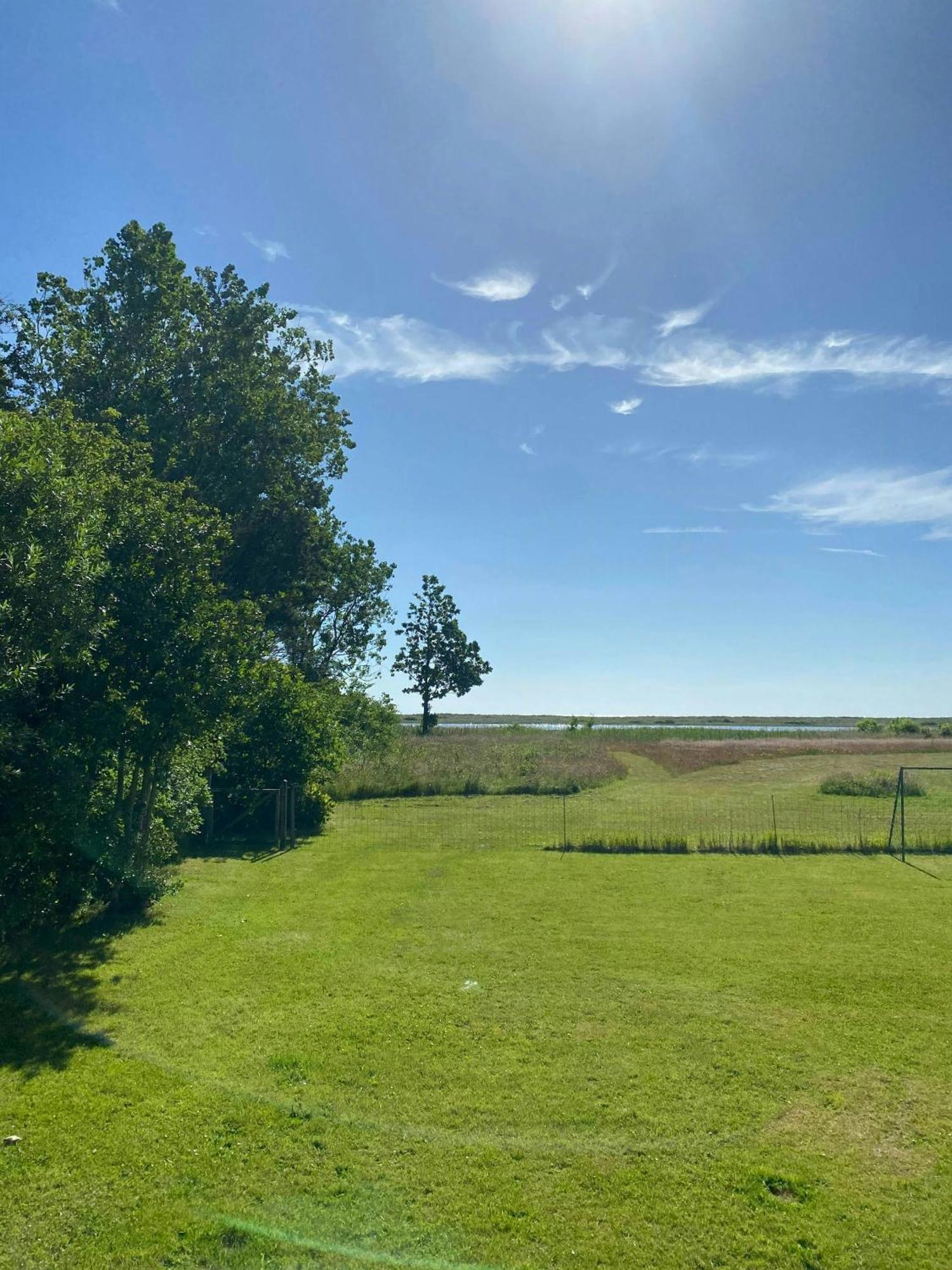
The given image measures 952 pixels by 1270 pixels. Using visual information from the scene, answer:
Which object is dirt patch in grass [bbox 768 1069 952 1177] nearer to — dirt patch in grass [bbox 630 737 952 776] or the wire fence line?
the wire fence line

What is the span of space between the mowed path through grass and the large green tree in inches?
440

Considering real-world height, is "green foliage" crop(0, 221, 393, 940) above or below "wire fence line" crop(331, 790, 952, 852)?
above

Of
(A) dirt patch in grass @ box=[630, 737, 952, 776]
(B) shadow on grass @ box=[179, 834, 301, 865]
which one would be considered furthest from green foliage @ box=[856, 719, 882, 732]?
(B) shadow on grass @ box=[179, 834, 301, 865]

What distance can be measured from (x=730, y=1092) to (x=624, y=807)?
1990cm

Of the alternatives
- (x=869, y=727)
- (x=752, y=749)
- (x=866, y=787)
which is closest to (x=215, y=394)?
(x=866, y=787)

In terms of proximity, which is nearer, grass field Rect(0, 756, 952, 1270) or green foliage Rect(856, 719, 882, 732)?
grass field Rect(0, 756, 952, 1270)

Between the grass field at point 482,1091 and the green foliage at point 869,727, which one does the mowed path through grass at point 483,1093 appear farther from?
the green foliage at point 869,727

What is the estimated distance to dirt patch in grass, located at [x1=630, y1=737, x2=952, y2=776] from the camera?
4416cm

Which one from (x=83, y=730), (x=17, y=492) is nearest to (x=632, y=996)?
(x=83, y=730)

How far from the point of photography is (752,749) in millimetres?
52562

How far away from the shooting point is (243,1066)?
6.66m

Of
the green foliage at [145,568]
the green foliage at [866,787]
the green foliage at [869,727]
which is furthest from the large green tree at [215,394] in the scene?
the green foliage at [869,727]

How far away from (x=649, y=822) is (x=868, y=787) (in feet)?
44.3

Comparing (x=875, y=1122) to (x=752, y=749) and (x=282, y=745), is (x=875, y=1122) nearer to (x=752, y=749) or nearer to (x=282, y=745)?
(x=282, y=745)
